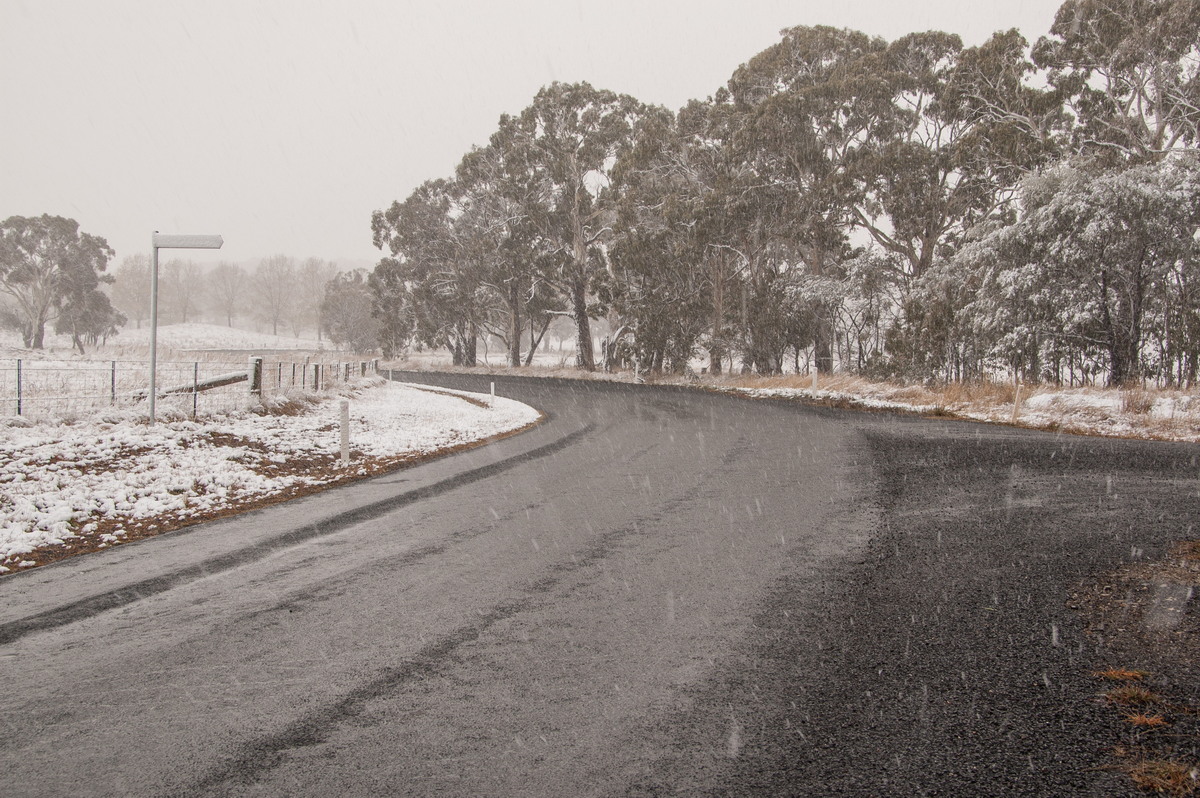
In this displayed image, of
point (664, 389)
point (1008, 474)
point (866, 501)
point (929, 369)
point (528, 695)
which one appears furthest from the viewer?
point (664, 389)

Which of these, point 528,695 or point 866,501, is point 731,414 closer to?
point 866,501

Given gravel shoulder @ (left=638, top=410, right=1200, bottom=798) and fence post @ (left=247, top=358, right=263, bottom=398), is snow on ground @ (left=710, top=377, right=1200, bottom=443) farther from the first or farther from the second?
fence post @ (left=247, top=358, right=263, bottom=398)

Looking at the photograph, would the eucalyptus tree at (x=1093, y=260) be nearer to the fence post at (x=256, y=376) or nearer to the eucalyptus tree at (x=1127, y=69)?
the eucalyptus tree at (x=1127, y=69)

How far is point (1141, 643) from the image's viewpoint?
14.8 ft

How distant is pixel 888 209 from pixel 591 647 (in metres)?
28.8

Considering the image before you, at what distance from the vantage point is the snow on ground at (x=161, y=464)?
8391 mm

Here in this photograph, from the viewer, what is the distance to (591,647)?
15.1 feet

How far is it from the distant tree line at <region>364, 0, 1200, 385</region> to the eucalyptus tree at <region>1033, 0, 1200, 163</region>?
0.23 feet

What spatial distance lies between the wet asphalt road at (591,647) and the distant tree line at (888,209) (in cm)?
1245

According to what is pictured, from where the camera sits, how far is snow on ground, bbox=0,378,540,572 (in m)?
8.39

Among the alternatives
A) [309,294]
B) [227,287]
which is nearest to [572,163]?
[309,294]

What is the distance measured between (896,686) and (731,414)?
1729 centimetres

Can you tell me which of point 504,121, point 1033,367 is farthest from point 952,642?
point 504,121

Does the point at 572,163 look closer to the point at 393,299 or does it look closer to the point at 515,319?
the point at 515,319
